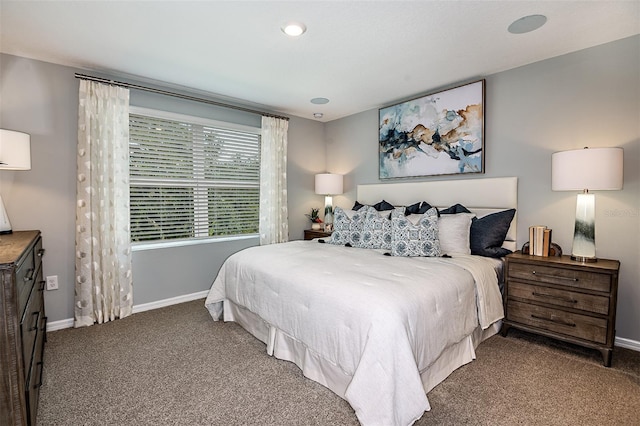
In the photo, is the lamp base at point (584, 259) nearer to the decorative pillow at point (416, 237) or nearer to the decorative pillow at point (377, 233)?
the decorative pillow at point (416, 237)

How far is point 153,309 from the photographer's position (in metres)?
3.43

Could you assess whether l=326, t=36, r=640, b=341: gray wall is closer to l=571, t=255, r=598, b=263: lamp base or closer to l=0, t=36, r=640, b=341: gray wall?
l=0, t=36, r=640, b=341: gray wall

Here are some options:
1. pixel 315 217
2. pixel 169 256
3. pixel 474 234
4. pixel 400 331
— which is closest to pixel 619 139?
pixel 474 234

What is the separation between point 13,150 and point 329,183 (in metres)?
3.37

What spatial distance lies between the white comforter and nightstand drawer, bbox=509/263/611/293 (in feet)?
0.70

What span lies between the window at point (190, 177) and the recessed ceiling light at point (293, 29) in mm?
1875

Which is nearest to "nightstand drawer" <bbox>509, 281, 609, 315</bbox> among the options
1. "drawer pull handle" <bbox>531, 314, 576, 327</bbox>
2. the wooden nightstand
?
"drawer pull handle" <bbox>531, 314, 576, 327</bbox>

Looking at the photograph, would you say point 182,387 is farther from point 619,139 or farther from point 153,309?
point 619,139

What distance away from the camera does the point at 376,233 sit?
324 centimetres

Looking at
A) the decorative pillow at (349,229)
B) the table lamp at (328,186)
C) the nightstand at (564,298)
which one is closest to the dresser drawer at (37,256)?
the decorative pillow at (349,229)

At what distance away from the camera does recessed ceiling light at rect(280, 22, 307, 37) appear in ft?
7.38

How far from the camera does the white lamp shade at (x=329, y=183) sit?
464 centimetres

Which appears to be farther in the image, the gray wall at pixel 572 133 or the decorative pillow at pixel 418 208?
the decorative pillow at pixel 418 208

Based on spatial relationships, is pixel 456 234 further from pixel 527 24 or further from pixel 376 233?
pixel 527 24
